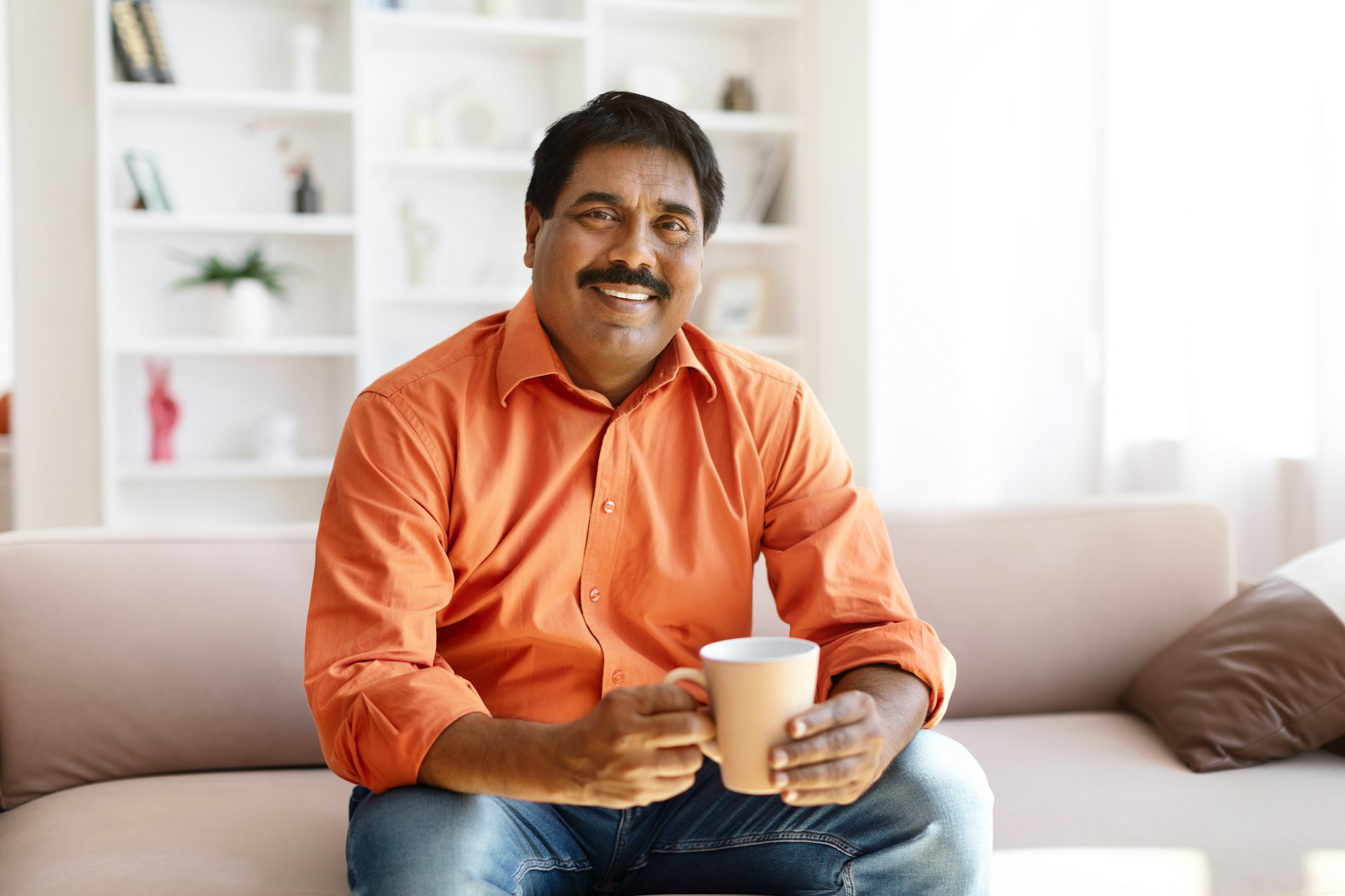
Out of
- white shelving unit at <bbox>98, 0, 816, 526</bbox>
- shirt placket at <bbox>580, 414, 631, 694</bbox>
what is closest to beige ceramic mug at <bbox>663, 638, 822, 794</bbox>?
shirt placket at <bbox>580, 414, 631, 694</bbox>

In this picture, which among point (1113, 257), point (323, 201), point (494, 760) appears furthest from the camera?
point (323, 201)

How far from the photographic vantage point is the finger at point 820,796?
A: 998 mm

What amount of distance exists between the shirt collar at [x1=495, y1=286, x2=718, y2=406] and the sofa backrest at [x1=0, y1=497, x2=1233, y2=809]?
476 millimetres

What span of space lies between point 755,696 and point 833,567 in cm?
45

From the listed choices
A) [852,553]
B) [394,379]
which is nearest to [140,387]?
[394,379]

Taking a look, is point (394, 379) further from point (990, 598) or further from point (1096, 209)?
point (1096, 209)

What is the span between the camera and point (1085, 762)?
1638 millimetres

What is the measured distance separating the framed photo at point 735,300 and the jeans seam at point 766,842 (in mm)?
2998

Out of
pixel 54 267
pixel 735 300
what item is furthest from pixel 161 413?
pixel 735 300

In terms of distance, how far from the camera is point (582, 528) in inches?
54.3

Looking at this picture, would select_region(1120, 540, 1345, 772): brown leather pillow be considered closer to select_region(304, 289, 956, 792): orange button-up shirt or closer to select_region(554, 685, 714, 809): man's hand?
select_region(304, 289, 956, 792): orange button-up shirt

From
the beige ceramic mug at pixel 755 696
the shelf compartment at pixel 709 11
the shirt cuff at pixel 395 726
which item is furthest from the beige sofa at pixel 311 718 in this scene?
the shelf compartment at pixel 709 11

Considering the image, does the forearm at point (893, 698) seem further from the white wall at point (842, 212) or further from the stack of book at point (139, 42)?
the stack of book at point (139, 42)

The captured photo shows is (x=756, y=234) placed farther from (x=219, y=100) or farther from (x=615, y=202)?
(x=615, y=202)
